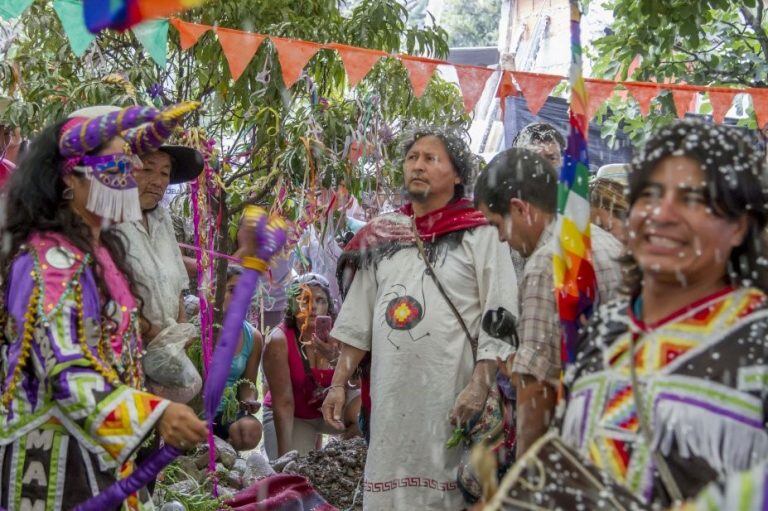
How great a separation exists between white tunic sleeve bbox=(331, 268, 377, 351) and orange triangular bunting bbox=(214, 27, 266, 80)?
Result: 1.40m

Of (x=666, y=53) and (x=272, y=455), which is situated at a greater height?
(x=666, y=53)

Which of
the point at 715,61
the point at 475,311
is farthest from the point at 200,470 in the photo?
the point at 715,61

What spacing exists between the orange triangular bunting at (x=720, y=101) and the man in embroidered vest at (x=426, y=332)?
3645 mm

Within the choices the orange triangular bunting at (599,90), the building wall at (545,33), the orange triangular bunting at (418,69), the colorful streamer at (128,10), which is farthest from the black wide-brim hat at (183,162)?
the building wall at (545,33)

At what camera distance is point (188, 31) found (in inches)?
225

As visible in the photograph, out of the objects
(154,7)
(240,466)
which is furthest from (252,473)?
(154,7)

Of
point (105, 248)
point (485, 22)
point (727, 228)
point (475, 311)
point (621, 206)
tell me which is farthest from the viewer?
point (485, 22)

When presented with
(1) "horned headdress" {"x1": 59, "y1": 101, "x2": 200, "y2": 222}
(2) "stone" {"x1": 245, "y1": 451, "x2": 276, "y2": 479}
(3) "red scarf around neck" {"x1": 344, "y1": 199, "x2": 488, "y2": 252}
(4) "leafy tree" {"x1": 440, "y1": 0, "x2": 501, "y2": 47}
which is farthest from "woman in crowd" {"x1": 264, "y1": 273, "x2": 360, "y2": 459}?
(4) "leafy tree" {"x1": 440, "y1": 0, "x2": 501, "y2": 47}

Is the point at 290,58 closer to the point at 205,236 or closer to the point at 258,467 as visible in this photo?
the point at 205,236

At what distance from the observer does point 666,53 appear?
6.96 meters

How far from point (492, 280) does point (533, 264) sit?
4.34 feet

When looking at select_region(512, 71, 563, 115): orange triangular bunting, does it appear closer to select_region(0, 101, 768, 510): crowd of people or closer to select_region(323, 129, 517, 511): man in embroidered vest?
select_region(0, 101, 768, 510): crowd of people

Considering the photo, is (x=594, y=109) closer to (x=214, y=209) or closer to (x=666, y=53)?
(x=666, y=53)

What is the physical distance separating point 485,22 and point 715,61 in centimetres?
3102
